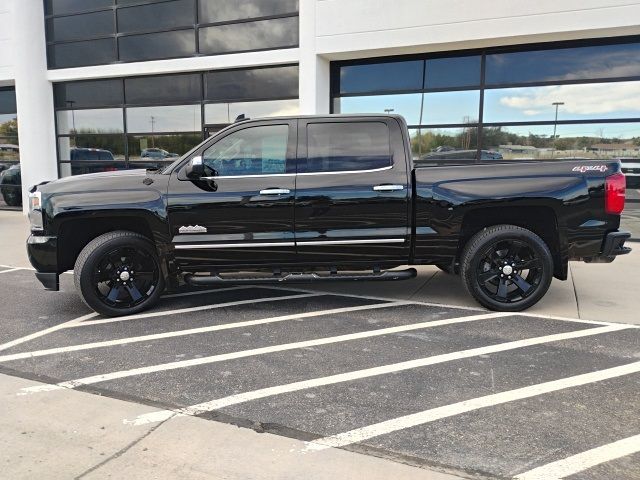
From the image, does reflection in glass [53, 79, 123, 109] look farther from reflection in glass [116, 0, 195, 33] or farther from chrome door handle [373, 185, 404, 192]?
chrome door handle [373, 185, 404, 192]

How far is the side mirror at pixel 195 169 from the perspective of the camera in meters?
4.93

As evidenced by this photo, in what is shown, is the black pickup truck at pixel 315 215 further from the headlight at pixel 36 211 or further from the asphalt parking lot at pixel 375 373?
the asphalt parking lot at pixel 375 373

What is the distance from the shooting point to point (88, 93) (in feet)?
45.8

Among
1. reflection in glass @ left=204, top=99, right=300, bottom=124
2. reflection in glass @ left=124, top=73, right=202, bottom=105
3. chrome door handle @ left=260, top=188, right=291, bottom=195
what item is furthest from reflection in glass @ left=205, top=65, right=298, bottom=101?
chrome door handle @ left=260, top=188, right=291, bottom=195

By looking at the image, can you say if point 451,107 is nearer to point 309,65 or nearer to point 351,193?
point 309,65

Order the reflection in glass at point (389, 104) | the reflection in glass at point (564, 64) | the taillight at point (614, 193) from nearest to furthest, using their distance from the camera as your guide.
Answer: the taillight at point (614, 193), the reflection in glass at point (564, 64), the reflection in glass at point (389, 104)

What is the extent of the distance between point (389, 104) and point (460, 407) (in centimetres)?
898

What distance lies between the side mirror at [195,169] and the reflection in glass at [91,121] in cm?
966

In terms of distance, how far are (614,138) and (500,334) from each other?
22.9 feet

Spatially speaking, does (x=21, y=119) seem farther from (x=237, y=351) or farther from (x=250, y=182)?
(x=237, y=351)

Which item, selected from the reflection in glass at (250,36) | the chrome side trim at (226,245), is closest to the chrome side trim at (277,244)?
the chrome side trim at (226,245)

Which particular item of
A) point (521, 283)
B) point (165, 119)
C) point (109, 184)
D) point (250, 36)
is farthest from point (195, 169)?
point (165, 119)

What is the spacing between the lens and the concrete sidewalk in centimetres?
560

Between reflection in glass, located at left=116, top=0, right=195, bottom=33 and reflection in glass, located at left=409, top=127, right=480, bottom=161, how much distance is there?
5.86 m
